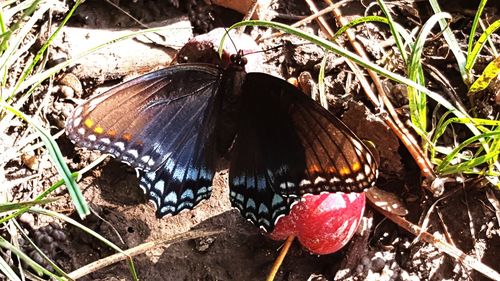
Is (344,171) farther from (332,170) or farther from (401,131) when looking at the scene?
(401,131)

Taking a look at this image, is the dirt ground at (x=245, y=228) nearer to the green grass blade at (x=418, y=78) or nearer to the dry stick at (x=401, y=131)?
the dry stick at (x=401, y=131)

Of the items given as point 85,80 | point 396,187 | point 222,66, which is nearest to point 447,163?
point 396,187

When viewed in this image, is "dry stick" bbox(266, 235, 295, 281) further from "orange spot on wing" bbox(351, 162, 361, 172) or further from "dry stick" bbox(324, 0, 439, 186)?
"dry stick" bbox(324, 0, 439, 186)

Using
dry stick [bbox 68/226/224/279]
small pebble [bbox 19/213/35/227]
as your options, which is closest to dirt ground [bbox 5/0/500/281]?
small pebble [bbox 19/213/35/227]

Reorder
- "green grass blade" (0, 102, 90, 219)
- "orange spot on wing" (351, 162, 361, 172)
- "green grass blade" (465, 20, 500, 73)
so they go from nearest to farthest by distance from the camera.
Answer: "green grass blade" (0, 102, 90, 219), "orange spot on wing" (351, 162, 361, 172), "green grass blade" (465, 20, 500, 73)

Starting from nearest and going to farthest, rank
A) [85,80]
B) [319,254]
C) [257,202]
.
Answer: [257,202] → [319,254] → [85,80]

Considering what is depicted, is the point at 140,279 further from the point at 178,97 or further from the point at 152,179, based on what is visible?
the point at 178,97

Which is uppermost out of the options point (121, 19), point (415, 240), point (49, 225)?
point (121, 19)
